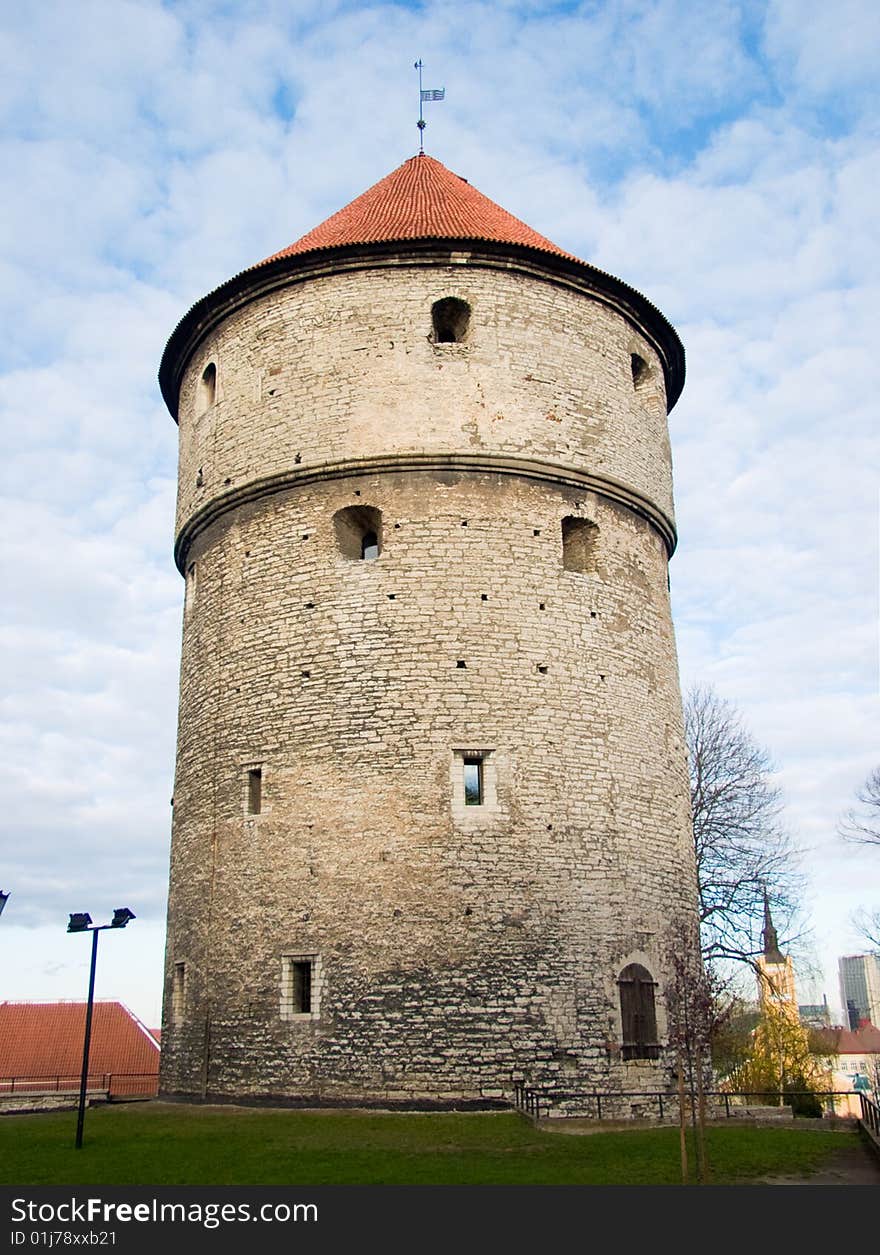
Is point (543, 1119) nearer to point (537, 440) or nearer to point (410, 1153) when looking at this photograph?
point (410, 1153)

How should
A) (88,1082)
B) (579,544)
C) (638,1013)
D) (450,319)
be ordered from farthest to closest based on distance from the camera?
(88,1082) → (450,319) → (579,544) → (638,1013)

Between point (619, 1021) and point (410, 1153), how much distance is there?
3.69m

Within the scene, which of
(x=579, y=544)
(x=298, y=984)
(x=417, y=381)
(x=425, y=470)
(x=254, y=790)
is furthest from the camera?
(x=579, y=544)

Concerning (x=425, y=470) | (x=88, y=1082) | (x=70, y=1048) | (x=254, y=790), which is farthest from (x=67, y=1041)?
(x=425, y=470)

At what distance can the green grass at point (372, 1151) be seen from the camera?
26.3 ft

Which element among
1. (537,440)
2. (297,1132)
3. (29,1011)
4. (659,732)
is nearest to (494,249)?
(537,440)

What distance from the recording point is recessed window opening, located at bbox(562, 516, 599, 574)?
45.8 feet

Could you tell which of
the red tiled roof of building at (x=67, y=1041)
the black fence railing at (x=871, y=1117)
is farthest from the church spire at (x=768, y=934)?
the red tiled roof of building at (x=67, y=1041)

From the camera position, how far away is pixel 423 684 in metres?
12.6

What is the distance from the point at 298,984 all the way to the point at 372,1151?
316cm

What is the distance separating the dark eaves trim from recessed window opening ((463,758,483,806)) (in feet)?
20.8

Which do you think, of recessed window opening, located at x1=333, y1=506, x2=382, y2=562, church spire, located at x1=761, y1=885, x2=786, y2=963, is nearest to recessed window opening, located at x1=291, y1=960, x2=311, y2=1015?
recessed window opening, located at x1=333, y1=506, x2=382, y2=562

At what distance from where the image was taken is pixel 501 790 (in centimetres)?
1230

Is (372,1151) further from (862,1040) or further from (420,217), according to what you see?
(862,1040)
